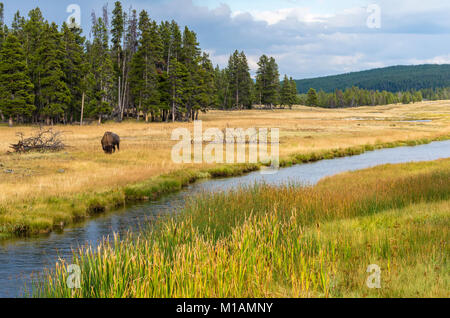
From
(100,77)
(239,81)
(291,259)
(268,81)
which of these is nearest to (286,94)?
(268,81)

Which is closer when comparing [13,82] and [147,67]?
[13,82]

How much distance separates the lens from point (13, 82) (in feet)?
188

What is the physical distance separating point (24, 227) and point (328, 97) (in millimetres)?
188599

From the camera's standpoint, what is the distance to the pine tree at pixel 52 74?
5947cm

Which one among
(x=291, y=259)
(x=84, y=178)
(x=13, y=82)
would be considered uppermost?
(x=13, y=82)

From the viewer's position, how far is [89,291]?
7645 millimetres

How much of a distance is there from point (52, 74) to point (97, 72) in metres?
9.48

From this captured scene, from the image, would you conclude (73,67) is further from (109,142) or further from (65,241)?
(65,241)

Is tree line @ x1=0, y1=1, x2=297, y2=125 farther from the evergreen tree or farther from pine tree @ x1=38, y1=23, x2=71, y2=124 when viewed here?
the evergreen tree

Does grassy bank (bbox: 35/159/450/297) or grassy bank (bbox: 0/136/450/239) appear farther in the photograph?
grassy bank (bbox: 0/136/450/239)

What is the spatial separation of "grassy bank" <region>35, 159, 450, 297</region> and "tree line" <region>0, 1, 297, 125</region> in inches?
2120

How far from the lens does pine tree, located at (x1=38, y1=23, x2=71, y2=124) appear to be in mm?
59469

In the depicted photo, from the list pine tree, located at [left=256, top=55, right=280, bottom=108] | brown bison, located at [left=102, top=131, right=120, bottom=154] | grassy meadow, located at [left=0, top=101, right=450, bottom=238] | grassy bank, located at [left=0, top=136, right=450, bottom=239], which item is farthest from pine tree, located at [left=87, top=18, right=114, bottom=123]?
pine tree, located at [left=256, top=55, right=280, bottom=108]
